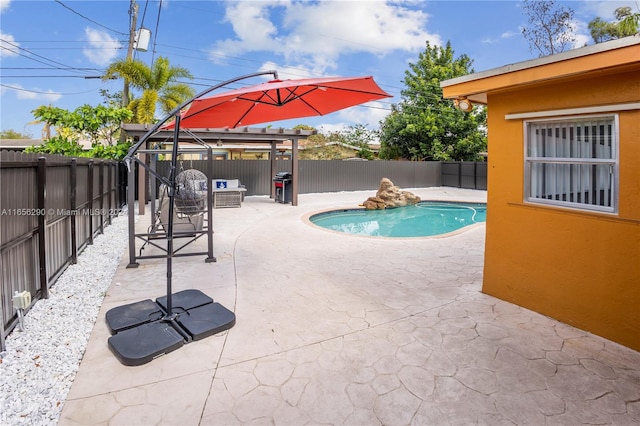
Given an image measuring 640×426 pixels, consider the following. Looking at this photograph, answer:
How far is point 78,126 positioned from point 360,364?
11818mm

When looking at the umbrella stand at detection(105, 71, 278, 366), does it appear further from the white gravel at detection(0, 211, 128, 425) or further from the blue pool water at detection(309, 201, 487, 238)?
the blue pool water at detection(309, 201, 487, 238)

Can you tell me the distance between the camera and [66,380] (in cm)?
249

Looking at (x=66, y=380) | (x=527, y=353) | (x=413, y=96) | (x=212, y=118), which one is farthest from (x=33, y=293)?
(x=413, y=96)

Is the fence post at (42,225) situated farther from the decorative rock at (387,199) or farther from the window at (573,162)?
the decorative rock at (387,199)

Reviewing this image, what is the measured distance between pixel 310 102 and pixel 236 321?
276 cm

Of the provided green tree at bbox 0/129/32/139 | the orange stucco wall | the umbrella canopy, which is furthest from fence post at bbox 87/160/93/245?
green tree at bbox 0/129/32/139

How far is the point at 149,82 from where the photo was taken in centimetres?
1523

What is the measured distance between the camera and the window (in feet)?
10.4

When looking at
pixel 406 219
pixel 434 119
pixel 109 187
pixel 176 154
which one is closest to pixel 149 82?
pixel 109 187

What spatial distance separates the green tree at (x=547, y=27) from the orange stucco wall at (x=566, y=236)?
2342 cm

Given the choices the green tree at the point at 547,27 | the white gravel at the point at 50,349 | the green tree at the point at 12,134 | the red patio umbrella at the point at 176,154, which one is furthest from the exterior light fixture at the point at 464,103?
the green tree at the point at 12,134

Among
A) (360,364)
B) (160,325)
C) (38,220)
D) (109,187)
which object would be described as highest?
(109,187)

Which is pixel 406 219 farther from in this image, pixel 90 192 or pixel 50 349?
pixel 50 349

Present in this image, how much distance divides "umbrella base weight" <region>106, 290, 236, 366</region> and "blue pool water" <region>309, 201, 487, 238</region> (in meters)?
6.19
